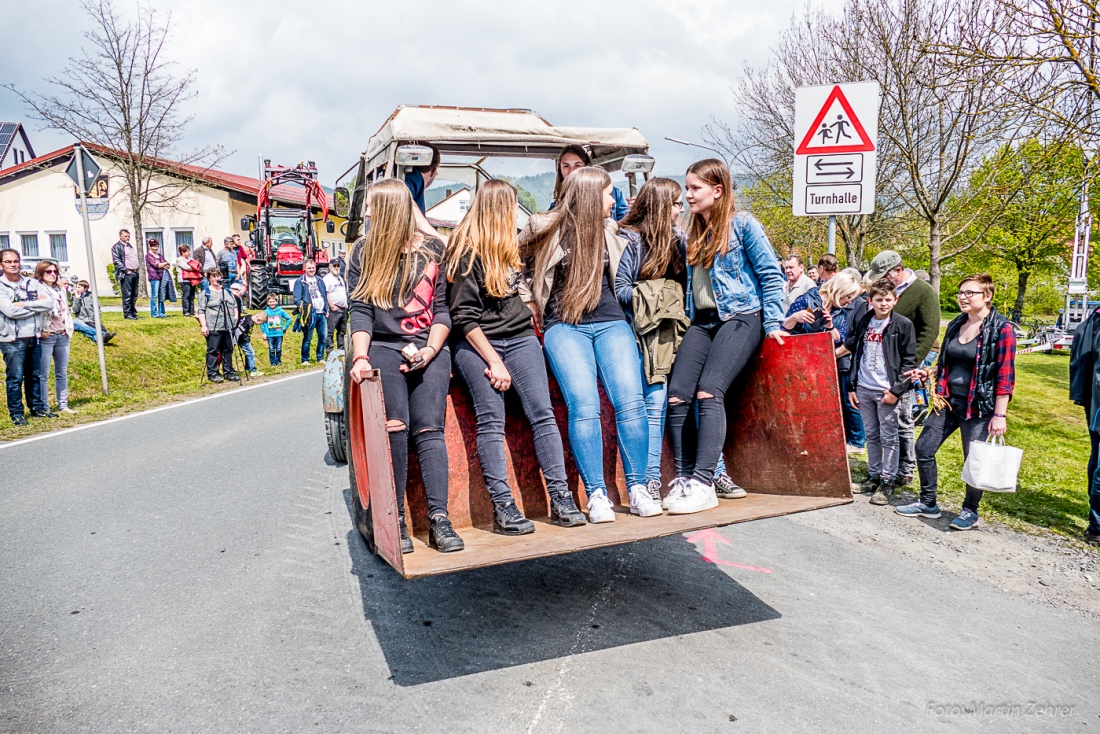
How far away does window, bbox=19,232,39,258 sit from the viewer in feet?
108

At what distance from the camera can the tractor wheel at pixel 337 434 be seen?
6.36m

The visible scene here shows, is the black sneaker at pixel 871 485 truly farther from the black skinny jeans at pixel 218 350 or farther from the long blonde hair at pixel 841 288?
the black skinny jeans at pixel 218 350

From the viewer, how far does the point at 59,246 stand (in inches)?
1312

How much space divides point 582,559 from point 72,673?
2.68 m

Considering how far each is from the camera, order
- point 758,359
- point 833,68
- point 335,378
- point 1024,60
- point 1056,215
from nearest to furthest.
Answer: point 758,359 < point 335,378 < point 1024,60 < point 1056,215 < point 833,68

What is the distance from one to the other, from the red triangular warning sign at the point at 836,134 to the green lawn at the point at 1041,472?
2.91m

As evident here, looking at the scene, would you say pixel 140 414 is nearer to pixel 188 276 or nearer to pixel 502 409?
pixel 502 409

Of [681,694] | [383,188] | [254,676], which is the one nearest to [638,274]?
[383,188]

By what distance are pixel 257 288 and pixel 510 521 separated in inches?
705

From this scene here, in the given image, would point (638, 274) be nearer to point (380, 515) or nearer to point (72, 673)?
point (380, 515)

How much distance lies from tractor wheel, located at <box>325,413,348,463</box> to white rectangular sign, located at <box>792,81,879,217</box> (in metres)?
4.25

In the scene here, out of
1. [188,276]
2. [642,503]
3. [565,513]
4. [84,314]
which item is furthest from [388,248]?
[188,276]

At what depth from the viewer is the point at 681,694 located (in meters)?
3.03

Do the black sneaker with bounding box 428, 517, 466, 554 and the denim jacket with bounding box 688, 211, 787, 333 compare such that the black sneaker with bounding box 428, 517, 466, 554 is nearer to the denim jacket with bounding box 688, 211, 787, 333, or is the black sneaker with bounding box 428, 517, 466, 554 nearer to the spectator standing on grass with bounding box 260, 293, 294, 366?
the denim jacket with bounding box 688, 211, 787, 333
